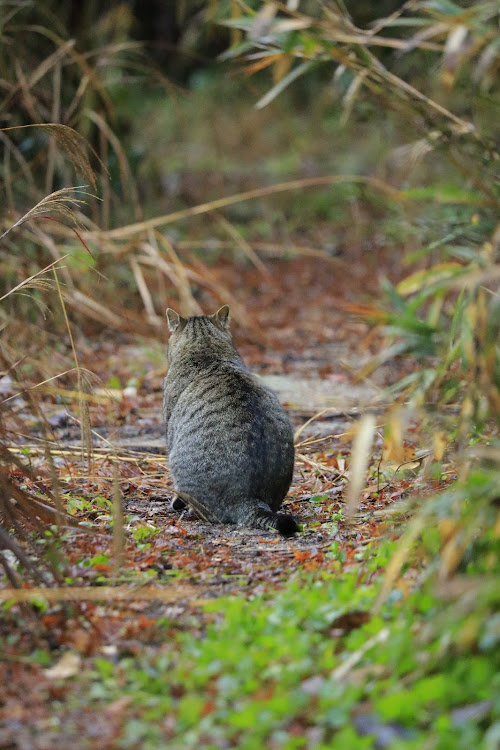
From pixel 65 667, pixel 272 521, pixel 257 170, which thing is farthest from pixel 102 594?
pixel 257 170

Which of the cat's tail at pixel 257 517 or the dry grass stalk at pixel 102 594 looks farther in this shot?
the cat's tail at pixel 257 517

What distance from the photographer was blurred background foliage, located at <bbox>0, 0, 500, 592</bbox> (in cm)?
322

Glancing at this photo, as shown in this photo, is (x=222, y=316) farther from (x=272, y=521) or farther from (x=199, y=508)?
(x=272, y=521)

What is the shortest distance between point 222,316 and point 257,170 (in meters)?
11.5

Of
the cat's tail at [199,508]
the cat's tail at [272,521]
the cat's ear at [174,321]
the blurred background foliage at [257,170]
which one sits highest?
the blurred background foliage at [257,170]

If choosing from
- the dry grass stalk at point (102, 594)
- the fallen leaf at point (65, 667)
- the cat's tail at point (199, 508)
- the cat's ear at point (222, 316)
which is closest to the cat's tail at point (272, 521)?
the cat's tail at point (199, 508)

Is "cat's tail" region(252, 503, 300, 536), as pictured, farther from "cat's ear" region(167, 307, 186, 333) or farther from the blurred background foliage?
"cat's ear" region(167, 307, 186, 333)

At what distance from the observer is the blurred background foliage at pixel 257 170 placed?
3.22m

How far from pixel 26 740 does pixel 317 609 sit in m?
1.04

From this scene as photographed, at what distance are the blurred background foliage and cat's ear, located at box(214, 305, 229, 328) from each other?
927mm

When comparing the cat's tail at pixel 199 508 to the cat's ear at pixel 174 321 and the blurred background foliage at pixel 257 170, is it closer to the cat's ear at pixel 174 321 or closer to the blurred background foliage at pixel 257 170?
the blurred background foliage at pixel 257 170

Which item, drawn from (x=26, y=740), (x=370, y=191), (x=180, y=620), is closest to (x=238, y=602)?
(x=180, y=620)

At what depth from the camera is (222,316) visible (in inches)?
222

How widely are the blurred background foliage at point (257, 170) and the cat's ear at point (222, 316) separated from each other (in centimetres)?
93
